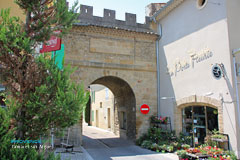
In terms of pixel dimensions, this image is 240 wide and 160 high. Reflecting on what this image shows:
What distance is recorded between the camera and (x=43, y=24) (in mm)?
3406

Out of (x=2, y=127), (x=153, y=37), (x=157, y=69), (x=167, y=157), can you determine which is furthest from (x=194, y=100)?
(x=2, y=127)

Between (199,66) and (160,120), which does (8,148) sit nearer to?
(199,66)

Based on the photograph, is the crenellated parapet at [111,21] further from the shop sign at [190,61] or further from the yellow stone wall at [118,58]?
the shop sign at [190,61]

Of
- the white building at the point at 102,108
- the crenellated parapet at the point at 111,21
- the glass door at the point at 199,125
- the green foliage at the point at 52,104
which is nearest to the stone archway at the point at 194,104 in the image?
the glass door at the point at 199,125

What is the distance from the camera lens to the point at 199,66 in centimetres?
821

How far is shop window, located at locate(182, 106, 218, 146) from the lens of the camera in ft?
25.4

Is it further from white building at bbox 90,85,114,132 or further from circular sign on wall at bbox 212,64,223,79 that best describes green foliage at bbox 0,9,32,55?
white building at bbox 90,85,114,132

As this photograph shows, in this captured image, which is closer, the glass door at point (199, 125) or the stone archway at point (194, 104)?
the stone archway at point (194, 104)

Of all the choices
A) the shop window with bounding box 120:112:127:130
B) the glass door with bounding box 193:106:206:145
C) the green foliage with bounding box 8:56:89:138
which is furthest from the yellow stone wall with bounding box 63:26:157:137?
the green foliage with bounding box 8:56:89:138

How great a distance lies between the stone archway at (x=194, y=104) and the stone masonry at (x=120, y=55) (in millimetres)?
1524

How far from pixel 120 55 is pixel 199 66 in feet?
13.2

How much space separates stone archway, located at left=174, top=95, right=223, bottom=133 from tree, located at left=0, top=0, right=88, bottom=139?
5769 millimetres

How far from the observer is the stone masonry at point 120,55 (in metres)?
9.93

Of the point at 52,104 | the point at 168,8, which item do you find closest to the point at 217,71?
the point at 168,8
